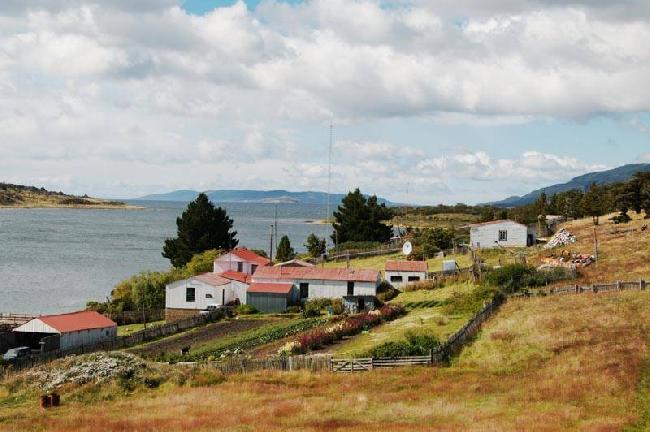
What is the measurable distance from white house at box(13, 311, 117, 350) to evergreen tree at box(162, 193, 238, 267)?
130ft

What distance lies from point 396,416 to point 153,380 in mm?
14843

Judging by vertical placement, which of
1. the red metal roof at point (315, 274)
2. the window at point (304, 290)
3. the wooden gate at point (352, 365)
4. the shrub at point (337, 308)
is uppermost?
the red metal roof at point (315, 274)

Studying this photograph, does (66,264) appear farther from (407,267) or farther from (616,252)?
(616,252)

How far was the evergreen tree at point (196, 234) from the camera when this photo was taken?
95.2 meters

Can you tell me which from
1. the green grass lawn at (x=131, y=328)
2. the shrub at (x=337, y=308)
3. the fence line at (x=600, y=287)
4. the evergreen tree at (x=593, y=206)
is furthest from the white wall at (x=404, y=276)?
the evergreen tree at (x=593, y=206)

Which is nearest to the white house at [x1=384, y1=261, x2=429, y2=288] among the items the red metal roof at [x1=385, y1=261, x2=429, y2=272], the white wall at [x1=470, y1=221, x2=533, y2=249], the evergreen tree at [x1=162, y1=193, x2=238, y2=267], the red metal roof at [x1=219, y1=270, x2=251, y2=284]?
the red metal roof at [x1=385, y1=261, x2=429, y2=272]

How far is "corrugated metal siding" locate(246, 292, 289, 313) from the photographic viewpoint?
64.6 meters

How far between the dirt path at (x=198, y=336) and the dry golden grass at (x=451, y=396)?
14.5 meters

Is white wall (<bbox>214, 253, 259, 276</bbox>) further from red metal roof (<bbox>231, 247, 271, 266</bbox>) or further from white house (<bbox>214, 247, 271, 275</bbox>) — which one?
red metal roof (<bbox>231, 247, 271, 266</bbox>)

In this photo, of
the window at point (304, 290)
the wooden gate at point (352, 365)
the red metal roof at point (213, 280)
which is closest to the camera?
the wooden gate at point (352, 365)

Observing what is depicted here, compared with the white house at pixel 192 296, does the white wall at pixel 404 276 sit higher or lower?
higher

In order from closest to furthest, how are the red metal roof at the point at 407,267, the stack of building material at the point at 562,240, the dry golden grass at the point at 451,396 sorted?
the dry golden grass at the point at 451,396 < the red metal roof at the point at 407,267 < the stack of building material at the point at 562,240

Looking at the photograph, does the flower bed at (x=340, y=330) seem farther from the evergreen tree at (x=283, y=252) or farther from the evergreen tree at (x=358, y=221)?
the evergreen tree at (x=358, y=221)

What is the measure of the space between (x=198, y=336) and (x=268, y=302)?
1091 centimetres
